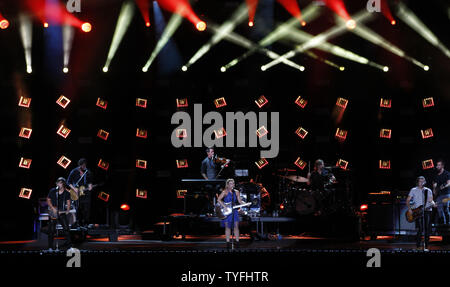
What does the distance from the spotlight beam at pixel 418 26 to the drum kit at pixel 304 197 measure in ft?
14.3

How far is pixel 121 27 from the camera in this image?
14523 mm

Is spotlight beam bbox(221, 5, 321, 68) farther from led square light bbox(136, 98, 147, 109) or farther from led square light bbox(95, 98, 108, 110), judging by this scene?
led square light bbox(95, 98, 108, 110)

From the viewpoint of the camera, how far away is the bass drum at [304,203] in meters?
13.8

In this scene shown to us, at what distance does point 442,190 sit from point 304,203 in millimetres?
3221

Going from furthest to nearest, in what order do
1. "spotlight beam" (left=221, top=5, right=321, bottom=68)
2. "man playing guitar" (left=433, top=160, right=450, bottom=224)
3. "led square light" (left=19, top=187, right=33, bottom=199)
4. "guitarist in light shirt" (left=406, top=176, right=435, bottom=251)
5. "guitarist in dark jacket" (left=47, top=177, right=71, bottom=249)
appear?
"spotlight beam" (left=221, top=5, right=321, bottom=68) → "led square light" (left=19, top=187, right=33, bottom=199) → "man playing guitar" (left=433, top=160, right=450, bottom=224) → "guitarist in light shirt" (left=406, top=176, right=435, bottom=251) → "guitarist in dark jacket" (left=47, top=177, right=71, bottom=249)

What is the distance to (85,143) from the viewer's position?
14758 millimetres

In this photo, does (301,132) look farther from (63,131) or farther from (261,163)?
(63,131)

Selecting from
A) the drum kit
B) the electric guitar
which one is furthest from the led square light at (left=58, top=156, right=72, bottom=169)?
the drum kit

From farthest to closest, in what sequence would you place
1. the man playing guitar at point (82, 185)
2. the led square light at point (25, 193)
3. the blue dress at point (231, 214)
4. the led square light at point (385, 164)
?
1. the led square light at point (385, 164)
2. the led square light at point (25, 193)
3. the man playing guitar at point (82, 185)
4. the blue dress at point (231, 214)

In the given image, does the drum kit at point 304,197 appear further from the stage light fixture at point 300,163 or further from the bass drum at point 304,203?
the stage light fixture at point 300,163

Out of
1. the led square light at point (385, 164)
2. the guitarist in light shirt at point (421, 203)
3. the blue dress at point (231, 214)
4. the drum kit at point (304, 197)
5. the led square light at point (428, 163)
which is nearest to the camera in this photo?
the guitarist in light shirt at point (421, 203)

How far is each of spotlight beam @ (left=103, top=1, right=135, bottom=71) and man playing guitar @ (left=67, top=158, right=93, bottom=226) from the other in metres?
2.70

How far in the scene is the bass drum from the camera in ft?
45.1

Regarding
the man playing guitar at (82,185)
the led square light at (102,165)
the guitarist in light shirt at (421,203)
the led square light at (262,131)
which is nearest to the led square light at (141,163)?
the led square light at (102,165)
